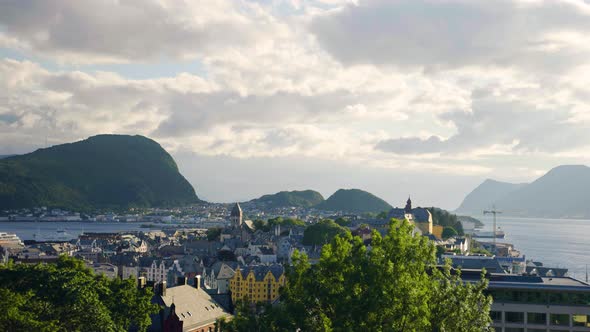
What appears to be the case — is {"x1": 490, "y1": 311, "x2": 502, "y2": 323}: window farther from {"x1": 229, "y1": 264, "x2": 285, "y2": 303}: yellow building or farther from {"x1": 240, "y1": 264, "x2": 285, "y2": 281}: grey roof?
{"x1": 240, "y1": 264, "x2": 285, "y2": 281}: grey roof

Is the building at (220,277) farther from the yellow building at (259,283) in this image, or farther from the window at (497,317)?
the window at (497,317)

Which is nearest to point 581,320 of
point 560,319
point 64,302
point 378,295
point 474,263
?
point 560,319

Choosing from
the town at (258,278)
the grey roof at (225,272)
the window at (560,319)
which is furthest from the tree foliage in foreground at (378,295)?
the grey roof at (225,272)

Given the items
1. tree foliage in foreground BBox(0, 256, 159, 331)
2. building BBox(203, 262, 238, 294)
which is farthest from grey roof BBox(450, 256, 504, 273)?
tree foliage in foreground BBox(0, 256, 159, 331)

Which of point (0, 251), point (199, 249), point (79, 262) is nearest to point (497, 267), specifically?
point (79, 262)

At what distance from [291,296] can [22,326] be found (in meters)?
13.8

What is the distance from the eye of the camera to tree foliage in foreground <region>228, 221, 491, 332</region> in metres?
28.1

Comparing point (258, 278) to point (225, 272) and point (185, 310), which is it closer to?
point (225, 272)

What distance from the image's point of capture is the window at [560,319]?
160 ft

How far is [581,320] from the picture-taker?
48781 millimetres

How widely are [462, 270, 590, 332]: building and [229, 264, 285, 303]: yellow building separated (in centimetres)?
5294

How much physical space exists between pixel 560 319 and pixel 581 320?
1.41 metres

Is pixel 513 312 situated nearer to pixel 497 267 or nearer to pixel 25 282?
pixel 25 282

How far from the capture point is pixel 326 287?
30188 mm
